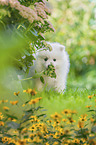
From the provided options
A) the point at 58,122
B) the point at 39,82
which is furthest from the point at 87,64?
the point at 58,122

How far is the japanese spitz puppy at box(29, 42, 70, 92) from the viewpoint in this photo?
2304 millimetres

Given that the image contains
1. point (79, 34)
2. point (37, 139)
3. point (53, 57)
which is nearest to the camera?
point (37, 139)

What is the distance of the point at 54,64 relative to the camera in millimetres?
2277

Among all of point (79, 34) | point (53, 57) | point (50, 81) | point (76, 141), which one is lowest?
point (76, 141)

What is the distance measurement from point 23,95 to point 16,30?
51 centimetres

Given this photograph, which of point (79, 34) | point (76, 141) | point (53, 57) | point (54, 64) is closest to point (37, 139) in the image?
point (76, 141)

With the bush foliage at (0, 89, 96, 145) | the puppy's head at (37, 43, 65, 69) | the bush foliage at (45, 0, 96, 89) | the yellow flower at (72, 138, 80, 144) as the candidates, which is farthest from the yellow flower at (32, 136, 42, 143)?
the bush foliage at (45, 0, 96, 89)

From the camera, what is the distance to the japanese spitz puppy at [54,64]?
7.56ft

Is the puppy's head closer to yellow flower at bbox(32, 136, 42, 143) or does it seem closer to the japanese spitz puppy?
the japanese spitz puppy

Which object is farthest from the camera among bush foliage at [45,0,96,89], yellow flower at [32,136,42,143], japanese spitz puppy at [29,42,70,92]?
bush foliage at [45,0,96,89]

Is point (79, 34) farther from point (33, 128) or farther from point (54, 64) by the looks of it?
point (33, 128)

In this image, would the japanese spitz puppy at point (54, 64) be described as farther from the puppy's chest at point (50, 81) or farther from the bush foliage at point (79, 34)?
the bush foliage at point (79, 34)

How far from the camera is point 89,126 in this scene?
1484 millimetres

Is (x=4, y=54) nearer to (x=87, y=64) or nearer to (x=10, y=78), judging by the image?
(x=10, y=78)
